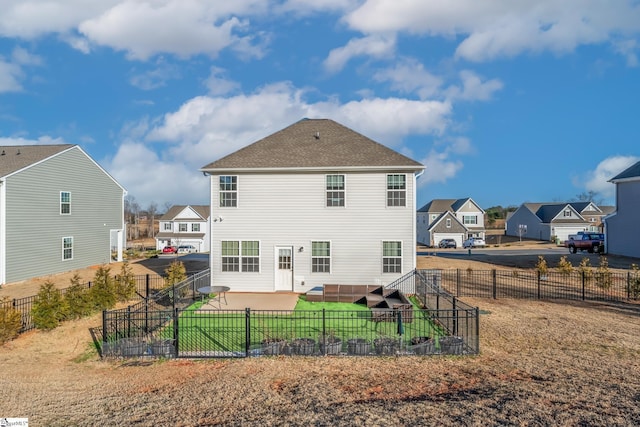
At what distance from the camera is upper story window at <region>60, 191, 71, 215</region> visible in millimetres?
25244

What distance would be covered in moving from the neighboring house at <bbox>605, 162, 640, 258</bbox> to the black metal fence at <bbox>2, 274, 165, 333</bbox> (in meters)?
36.1

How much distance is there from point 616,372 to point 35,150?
104 feet

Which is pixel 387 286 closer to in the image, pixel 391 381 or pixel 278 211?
pixel 278 211

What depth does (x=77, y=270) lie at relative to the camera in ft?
85.6

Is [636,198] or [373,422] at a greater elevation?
[636,198]

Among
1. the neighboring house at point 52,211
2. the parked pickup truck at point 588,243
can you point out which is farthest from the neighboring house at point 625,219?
the neighboring house at point 52,211

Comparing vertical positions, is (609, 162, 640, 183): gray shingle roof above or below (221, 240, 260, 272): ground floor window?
above

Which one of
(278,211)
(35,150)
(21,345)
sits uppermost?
(35,150)

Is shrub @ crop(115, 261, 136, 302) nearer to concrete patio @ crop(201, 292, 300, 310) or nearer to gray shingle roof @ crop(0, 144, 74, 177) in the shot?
concrete patio @ crop(201, 292, 300, 310)

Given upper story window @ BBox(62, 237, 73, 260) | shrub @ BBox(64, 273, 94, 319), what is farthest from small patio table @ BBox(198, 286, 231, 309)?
upper story window @ BBox(62, 237, 73, 260)

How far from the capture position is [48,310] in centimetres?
1205

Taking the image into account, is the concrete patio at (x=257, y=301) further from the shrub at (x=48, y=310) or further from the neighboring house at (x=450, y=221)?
the neighboring house at (x=450, y=221)

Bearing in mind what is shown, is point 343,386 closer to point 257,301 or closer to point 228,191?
point 257,301

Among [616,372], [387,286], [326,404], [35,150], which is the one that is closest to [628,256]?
[387,286]
